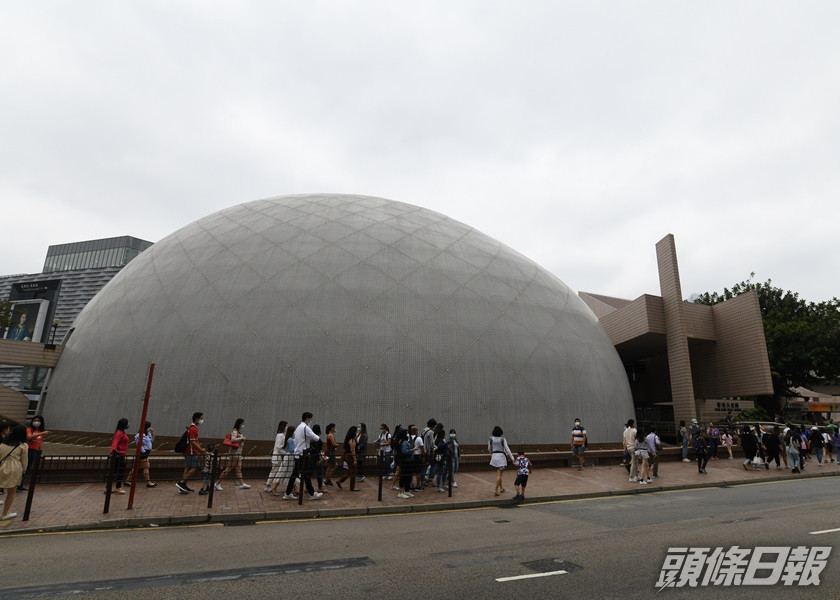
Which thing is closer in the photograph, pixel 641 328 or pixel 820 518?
pixel 820 518

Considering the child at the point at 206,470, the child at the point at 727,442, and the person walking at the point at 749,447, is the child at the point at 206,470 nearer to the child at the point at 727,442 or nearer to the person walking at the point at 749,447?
the person walking at the point at 749,447

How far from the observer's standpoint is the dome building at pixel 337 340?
15953mm

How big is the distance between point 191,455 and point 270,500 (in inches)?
91.8

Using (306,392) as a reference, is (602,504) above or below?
below

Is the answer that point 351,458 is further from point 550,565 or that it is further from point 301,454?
point 550,565

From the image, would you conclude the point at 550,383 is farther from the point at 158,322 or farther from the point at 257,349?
the point at 158,322

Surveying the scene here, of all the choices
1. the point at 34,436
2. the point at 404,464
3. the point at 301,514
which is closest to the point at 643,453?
the point at 404,464

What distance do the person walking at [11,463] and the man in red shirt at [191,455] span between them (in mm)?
3065

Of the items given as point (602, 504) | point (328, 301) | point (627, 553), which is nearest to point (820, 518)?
point (602, 504)

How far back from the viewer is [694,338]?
26312mm

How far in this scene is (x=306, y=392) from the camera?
15672 mm

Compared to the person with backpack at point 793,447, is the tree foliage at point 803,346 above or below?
above

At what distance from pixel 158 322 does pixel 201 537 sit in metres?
13.1

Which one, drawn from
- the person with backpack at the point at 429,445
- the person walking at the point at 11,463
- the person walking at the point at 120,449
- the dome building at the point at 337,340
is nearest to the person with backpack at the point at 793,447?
the dome building at the point at 337,340
